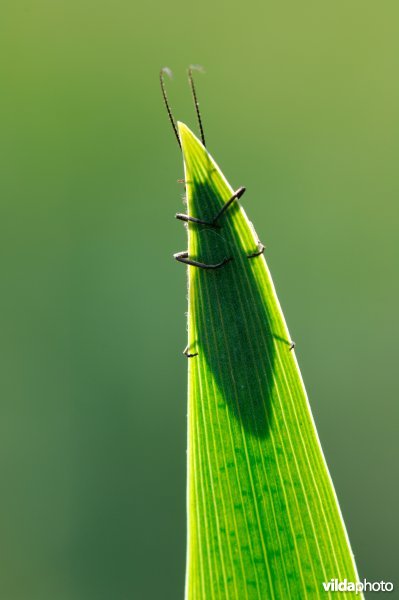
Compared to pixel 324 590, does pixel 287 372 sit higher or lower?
higher

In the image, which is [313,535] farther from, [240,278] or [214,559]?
[240,278]

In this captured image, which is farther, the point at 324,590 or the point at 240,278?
the point at 240,278

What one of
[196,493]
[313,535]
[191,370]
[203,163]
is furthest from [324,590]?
[203,163]

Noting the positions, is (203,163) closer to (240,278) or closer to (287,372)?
(240,278)

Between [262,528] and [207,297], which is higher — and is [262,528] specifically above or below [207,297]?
below

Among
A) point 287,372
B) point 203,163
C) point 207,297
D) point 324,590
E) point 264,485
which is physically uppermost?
point 203,163

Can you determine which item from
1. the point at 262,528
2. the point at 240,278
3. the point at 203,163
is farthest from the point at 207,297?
the point at 262,528
